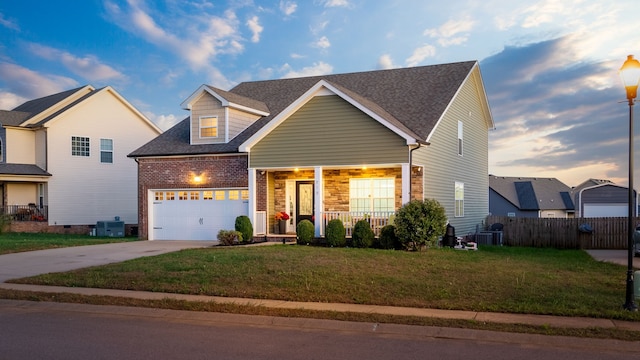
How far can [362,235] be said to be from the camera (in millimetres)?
19656

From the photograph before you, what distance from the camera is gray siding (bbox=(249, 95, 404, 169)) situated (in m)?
20.3

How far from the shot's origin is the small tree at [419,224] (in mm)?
18359

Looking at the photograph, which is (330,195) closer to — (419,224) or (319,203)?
(319,203)

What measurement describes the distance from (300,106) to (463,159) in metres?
9.09

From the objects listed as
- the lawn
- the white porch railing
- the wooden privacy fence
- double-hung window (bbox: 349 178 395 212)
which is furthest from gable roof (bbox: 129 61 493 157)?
the wooden privacy fence

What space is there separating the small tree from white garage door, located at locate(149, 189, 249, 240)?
293 inches

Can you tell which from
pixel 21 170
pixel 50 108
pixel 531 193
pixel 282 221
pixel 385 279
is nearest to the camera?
pixel 385 279

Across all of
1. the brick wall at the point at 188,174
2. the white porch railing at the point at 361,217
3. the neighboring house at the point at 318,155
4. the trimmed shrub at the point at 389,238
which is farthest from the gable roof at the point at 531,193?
the trimmed shrub at the point at 389,238

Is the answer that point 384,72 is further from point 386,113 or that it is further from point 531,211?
point 531,211

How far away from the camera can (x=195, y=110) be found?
24641mm

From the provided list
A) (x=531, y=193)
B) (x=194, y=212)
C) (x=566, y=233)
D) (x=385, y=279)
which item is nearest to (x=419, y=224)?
(x=385, y=279)

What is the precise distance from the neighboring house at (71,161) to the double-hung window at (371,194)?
60.8 feet

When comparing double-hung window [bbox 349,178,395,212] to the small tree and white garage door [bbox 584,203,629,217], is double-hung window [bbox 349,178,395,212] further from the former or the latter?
white garage door [bbox 584,203,629,217]

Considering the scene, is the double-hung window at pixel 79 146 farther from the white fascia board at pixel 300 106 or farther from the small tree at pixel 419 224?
the small tree at pixel 419 224
